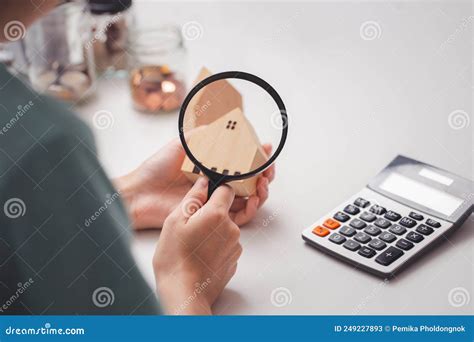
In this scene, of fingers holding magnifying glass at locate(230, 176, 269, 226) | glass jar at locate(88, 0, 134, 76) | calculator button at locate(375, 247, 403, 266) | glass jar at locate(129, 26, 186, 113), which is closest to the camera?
calculator button at locate(375, 247, 403, 266)

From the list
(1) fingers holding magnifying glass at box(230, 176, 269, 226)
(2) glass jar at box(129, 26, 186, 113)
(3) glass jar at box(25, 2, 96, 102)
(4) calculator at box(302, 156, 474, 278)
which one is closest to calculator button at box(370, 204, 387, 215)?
(4) calculator at box(302, 156, 474, 278)

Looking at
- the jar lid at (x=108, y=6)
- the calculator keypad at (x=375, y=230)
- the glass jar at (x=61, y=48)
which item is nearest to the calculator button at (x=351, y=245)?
the calculator keypad at (x=375, y=230)

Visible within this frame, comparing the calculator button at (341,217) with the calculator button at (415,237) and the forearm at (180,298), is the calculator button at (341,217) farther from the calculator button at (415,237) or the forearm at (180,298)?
the forearm at (180,298)

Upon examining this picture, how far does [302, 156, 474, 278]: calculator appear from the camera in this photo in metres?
1.02

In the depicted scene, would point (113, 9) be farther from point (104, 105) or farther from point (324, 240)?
point (324, 240)

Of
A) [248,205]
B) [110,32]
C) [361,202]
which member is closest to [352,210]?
[361,202]

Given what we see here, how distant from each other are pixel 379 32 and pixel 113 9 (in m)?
0.53

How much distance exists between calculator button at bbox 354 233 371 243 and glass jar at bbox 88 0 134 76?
24.7 inches

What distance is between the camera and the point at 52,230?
1.02 metres

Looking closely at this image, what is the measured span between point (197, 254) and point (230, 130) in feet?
0.63

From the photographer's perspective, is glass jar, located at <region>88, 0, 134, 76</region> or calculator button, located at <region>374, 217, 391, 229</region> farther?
glass jar, located at <region>88, 0, 134, 76</region>

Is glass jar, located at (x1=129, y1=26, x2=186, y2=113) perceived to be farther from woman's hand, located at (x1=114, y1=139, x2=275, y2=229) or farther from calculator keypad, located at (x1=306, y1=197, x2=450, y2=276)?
calculator keypad, located at (x1=306, y1=197, x2=450, y2=276)

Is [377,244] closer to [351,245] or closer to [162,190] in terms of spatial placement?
[351,245]
